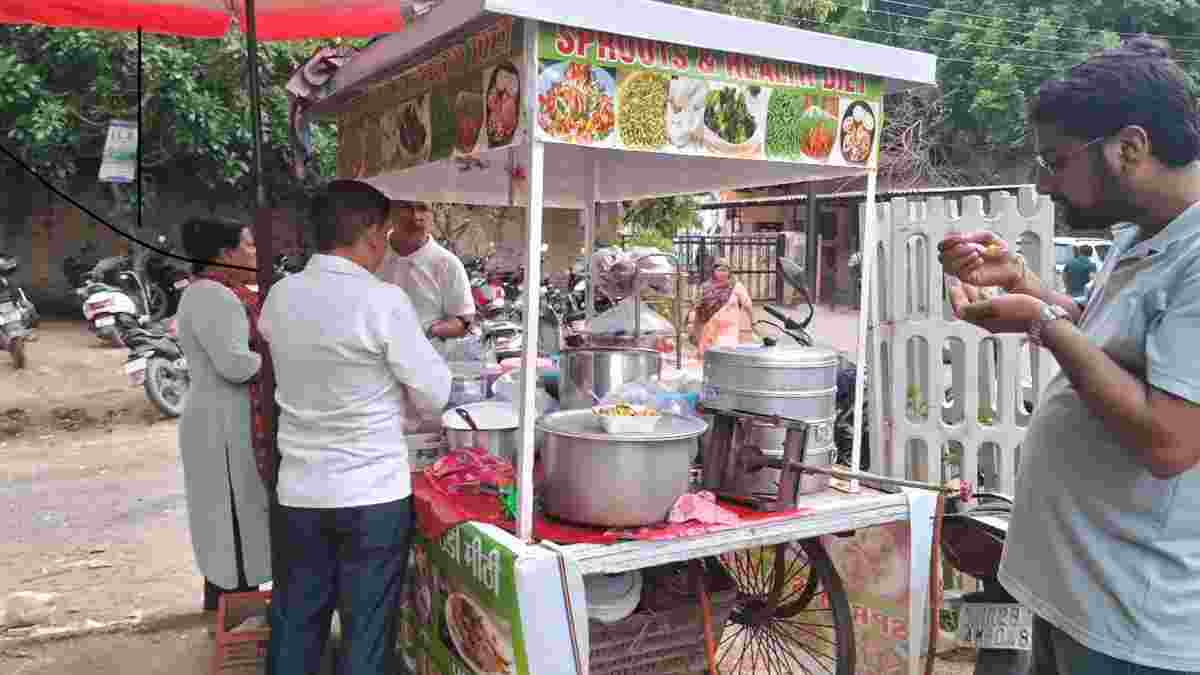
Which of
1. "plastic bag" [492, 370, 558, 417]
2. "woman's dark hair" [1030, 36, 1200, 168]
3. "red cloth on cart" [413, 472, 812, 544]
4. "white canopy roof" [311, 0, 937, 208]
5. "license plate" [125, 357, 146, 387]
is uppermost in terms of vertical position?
"white canopy roof" [311, 0, 937, 208]

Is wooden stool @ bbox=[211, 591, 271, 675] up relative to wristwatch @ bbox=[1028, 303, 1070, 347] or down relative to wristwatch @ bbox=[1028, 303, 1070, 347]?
down

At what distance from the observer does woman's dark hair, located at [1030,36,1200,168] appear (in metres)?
1.27

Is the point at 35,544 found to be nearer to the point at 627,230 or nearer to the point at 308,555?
the point at 308,555

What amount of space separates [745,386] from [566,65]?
3.33 ft

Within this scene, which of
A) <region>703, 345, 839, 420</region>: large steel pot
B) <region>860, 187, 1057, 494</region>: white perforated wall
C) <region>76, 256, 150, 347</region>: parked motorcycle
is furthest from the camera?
<region>76, 256, 150, 347</region>: parked motorcycle

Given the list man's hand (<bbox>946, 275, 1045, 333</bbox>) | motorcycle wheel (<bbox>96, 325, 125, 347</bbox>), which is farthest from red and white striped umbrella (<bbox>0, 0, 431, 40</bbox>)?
motorcycle wheel (<bbox>96, 325, 125, 347</bbox>)

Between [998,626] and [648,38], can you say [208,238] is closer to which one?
[648,38]

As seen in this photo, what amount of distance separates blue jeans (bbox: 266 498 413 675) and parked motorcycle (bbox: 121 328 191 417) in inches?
206

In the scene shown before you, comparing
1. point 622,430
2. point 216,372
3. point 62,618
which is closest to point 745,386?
point 622,430

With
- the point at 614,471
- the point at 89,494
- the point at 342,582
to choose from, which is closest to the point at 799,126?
the point at 614,471

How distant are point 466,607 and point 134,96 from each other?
9216mm

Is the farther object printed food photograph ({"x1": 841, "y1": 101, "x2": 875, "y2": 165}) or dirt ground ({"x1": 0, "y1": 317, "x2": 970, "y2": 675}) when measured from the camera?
dirt ground ({"x1": 0, "y1": 317, "x2": 970, "y2": 675})

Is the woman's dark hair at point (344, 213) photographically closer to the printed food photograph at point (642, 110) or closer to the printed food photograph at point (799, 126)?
the printed food photograph at point (642, 110)

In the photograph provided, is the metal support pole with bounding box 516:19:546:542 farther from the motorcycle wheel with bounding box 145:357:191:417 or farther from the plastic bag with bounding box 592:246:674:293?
the motorcycle wheel with bounding box 145:357:191:417
